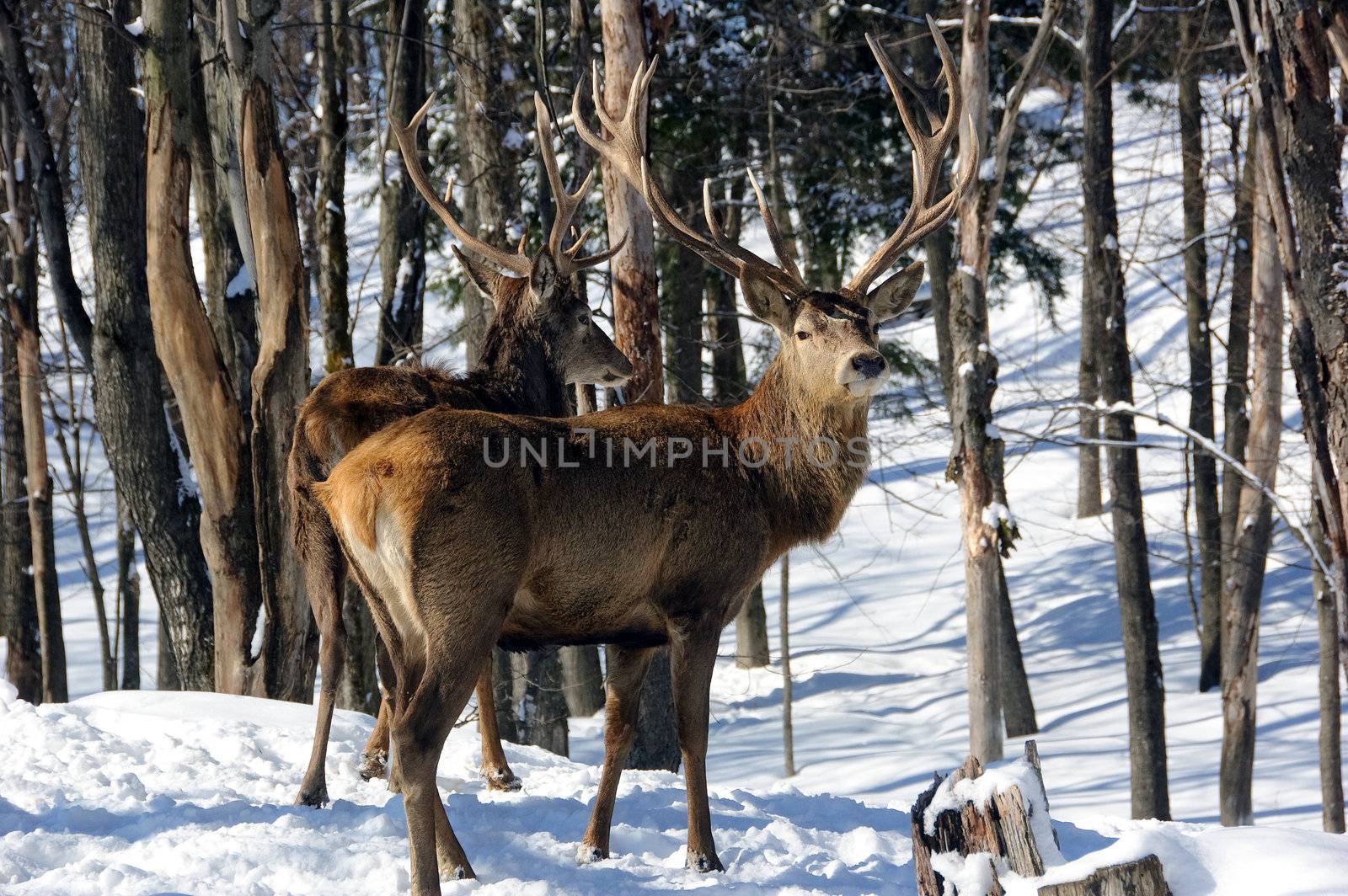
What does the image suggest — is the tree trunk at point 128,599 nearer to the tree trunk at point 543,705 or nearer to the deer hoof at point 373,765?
the tree trunk at point 543,705

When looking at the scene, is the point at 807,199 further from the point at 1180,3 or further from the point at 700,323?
the point at 1180,3

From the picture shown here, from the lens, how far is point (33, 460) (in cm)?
1497

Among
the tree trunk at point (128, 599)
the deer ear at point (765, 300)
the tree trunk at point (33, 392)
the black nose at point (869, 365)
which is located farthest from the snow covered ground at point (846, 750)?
the tree trunk at point (33, 392)

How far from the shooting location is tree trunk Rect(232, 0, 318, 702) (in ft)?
28.9

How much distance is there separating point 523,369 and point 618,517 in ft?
9.24

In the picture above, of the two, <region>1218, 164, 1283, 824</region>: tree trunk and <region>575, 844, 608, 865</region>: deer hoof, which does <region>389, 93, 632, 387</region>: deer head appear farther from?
<region>1218, 164, 1283, 824</region>: tree trunk

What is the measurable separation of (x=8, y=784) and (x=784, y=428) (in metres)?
3.89

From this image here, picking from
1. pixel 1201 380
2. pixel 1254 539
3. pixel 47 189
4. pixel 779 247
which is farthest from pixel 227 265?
pixel 1201 380

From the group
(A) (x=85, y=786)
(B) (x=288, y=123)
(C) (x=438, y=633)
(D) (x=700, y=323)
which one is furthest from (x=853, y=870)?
(B) (x=288, y=123)

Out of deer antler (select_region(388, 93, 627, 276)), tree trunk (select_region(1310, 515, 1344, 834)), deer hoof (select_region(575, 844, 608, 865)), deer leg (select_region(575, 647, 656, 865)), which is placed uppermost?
deer antler (select_region(388, 93, 627, 276))

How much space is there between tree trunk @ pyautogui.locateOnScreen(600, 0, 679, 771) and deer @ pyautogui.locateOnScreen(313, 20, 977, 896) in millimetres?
1916

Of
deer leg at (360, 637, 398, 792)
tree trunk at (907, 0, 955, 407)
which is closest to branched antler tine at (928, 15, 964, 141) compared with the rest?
deer leg at (360, 637, 398, 792)

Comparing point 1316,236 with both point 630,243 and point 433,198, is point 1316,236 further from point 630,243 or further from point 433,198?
point 433,198

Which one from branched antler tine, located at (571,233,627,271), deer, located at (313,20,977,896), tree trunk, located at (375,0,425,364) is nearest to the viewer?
deer, located at (313,20,977,896)
